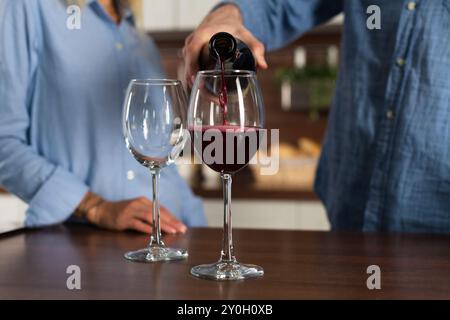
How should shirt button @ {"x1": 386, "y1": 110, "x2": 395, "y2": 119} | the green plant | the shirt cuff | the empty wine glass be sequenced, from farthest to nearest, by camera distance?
1. the green plant
2. shirt button @ {"x1": 386, "y1": 110, "x2": 395, "y2": 119}
3. the shirt cuff
4. the empty wine glass

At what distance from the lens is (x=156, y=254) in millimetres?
850

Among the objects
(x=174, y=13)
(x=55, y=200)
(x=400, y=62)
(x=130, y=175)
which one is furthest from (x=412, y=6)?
(x=174, y=13)

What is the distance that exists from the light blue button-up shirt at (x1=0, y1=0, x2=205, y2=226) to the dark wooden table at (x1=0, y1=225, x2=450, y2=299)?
4.5 inches

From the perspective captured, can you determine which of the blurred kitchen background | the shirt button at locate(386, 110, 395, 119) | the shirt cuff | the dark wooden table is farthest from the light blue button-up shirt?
the blurred kitchen background

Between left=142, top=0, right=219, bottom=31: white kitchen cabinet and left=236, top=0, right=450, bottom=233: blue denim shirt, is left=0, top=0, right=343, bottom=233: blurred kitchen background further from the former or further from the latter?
left=236, top=0, right=450, bottom=233: blue denim shirt

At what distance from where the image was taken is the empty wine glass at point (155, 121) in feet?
2.73

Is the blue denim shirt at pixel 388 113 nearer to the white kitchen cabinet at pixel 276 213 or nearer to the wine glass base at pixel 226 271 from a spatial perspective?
the wine glass base at pixel 226 271

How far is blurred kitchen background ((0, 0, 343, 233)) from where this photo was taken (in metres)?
3.12

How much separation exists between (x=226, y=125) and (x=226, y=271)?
0.54 ft

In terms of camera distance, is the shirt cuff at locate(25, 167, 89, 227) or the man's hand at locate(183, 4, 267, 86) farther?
the shirt cuff at locate(25, 167, 89, 227)

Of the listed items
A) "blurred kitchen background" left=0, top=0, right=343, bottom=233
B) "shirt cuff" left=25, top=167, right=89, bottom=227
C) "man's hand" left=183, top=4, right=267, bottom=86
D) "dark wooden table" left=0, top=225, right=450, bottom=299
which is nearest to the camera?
"dark wooden table" left=0, top=225, right=450, bottom=299

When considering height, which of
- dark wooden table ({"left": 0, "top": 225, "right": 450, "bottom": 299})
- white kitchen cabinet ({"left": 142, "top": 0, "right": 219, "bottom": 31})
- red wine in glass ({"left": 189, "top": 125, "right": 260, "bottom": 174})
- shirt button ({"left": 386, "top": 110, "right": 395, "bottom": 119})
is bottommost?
dark wooden table ({"left": 0, "top": 225, "right": 450, "bottom": 299})

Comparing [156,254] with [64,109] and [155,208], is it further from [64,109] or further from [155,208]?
[64,109]
